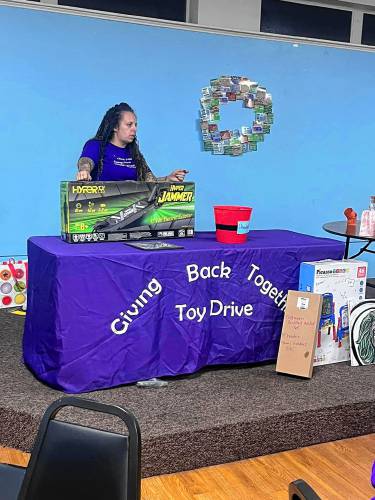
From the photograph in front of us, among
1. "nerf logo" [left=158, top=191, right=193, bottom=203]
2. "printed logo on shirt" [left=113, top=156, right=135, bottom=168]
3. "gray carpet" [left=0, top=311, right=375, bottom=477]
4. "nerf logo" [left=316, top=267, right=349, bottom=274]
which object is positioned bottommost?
"gray carpet" [left=0, top=311, right=375, bottom=477]

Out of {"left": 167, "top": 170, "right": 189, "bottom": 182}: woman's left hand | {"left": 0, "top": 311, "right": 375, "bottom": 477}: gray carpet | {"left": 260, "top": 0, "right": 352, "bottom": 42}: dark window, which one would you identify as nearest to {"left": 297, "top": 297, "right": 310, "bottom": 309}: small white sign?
{"left": 0, "top": 311, "right": 375, "bottom": 477}: gray carpet

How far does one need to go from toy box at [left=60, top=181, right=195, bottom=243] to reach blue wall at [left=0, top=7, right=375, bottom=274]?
1438mm

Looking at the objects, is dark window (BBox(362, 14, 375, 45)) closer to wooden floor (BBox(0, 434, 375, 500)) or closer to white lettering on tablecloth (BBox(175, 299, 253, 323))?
white lettering on tablecloth (BBox(175, 299, 253, 323))

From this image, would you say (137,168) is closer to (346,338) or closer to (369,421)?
(346,338)

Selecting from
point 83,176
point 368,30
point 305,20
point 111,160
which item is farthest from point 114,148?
point 368,30

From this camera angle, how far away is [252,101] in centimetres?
480

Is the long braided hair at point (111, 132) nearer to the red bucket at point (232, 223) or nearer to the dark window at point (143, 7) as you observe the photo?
the red bucket at point (232, 223)

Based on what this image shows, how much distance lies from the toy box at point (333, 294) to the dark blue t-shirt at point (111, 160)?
45.4 inches

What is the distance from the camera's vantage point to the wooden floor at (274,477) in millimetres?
2229

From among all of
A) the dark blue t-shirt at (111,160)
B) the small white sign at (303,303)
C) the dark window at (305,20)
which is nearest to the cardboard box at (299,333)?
the small white sign at (303,303)

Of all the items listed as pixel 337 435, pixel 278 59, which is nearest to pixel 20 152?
pixel 278 59

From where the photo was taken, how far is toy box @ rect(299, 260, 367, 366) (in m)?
3.05

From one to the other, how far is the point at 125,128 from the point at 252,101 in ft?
5.92

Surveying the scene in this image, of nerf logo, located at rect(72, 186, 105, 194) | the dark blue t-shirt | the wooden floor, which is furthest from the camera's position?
the dark blue t-shirt
